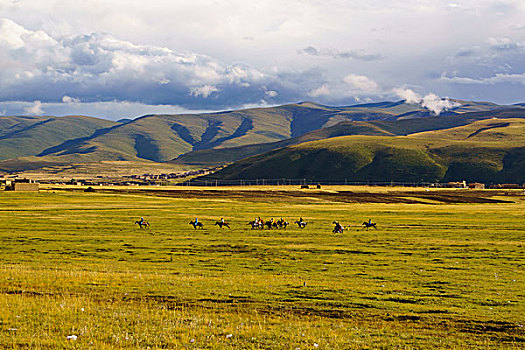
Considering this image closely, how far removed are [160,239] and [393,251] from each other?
855 inches

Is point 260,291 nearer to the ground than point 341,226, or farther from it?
farther from it

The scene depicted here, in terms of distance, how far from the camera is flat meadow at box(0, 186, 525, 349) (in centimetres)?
1783

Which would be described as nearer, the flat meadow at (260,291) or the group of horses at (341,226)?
the flat meadow at (260,291)

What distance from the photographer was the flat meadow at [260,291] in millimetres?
17828

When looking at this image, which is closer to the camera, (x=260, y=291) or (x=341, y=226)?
(x=260, y=291)

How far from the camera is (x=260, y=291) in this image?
26234 millimetres

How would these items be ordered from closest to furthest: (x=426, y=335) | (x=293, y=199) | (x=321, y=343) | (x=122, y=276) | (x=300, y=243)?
(x=321, y=343) → (x=426, y=335) → (x=122, y=276) → (x=300, y=243) → (x=293, y=199)

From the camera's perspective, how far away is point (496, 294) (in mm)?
26234

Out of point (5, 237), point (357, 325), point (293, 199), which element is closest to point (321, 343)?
point (357, 325)

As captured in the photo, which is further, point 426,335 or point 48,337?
point 426,335

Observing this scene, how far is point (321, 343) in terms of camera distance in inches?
671

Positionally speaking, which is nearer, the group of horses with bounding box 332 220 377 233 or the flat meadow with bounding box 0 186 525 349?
the flat meadow with bounding box 0 186 525 349

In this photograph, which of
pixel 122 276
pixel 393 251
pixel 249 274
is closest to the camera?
pixel 122 276

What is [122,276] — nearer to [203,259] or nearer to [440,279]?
[203,259]
